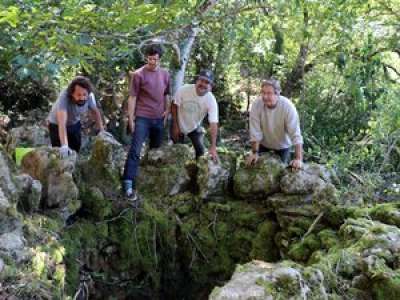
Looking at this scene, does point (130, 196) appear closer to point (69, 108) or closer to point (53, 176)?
point (53, 176)

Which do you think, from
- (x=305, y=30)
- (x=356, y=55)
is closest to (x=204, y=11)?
(x=305, y=30)

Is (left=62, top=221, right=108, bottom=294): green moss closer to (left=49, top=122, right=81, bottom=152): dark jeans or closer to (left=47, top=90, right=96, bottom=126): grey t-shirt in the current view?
(left=49, top=122, right=81, bottom=152): dark jeans

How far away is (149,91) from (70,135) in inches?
41.7

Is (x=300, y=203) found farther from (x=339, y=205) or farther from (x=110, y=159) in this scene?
(x=110, y=159)

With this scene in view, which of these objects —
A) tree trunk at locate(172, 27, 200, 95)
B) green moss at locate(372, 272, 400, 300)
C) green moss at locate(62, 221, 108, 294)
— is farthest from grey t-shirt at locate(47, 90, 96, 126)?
green moss at locate(372, 272, 400, 300)

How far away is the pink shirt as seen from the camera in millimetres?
5492

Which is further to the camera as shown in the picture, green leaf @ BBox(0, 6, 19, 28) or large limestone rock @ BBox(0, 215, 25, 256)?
large limestone rock @ BBox(0, 215, 25, 256)

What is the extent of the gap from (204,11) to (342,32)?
203 centimetres

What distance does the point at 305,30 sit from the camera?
7.96m

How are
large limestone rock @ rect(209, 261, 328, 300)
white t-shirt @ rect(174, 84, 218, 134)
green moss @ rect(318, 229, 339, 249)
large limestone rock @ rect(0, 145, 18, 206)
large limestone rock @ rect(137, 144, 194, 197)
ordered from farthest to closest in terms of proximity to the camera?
large limestone rock @ rect(137, 144, 194, 197) → white t-shirt @ rect(174, 84, 218, 134) → green moss @ rect(318, 229, 339, 249) → large limestone rock @ rect(0, 145, 18, 206) → large limestone rock @ rect(209, 261, 328, 300)

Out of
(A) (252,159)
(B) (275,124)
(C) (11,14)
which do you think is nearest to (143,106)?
(A) (252,159)

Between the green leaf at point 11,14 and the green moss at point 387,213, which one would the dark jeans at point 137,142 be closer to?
the green leaf at point 11,14

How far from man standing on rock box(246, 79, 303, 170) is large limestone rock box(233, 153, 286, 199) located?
11 centimetres

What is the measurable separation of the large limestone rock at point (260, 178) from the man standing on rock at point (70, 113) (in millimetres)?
1770
